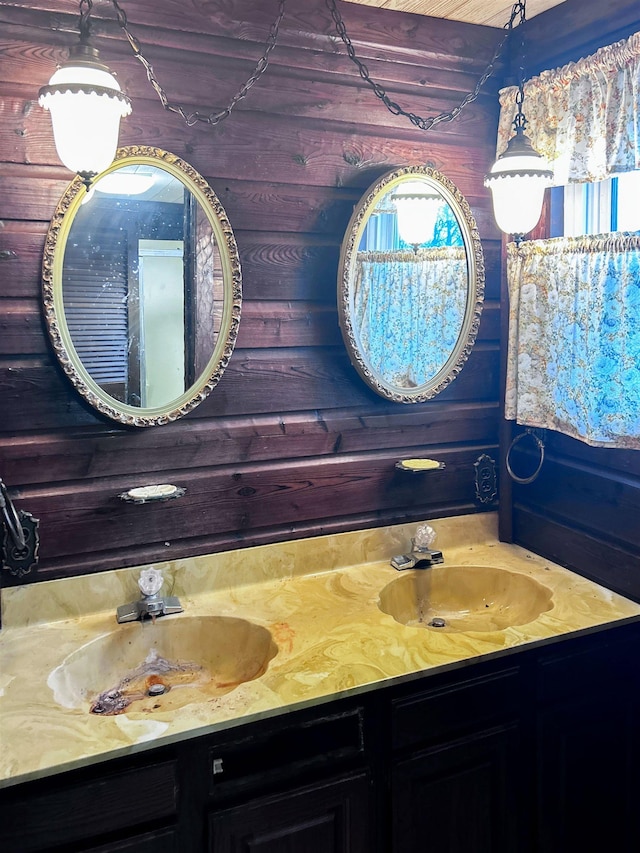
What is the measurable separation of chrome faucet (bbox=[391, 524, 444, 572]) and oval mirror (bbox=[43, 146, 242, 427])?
0.76m

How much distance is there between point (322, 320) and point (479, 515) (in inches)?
32.7

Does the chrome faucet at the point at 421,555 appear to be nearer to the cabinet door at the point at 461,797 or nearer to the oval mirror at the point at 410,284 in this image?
the oval mirror at the point at 410,284

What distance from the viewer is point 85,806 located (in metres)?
1.30

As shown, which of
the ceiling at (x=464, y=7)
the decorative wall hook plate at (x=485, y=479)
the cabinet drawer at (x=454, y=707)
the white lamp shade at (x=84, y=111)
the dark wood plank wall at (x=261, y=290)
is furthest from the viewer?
the decorative wall hook plate at (x=485, y=479)

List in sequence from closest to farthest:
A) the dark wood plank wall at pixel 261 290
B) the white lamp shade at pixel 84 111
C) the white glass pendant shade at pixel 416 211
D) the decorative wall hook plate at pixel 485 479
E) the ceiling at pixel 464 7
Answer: the white lamp shade at pixel 84 111, the dark wood plank wall at pixel 261 290, the ceiling at pixel 464 7, the white glass pendant shade at pixel 416 211, the decorative wall hook plate at pixel 485 479

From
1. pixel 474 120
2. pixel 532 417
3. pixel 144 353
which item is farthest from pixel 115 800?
pixel 474 120

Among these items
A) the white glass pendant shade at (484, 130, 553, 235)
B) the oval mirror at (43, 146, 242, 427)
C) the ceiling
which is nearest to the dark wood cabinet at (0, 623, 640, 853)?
the oval mirror at (43, 146, 242, 427)

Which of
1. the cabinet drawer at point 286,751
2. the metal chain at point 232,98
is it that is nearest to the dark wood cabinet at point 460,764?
the cabinet drawer at point 286,751

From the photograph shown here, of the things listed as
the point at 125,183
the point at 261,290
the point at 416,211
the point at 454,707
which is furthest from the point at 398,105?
the point at 454,707

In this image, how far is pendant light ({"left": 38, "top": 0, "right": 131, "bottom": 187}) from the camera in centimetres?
139

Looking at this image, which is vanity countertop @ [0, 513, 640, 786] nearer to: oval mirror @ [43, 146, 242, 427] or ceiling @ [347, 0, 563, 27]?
oval mirror @ [43, 146, 242, 427]

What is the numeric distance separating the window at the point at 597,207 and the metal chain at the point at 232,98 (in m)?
0.92

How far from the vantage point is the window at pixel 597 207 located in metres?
1.96

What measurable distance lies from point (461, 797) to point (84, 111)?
5.61ft
